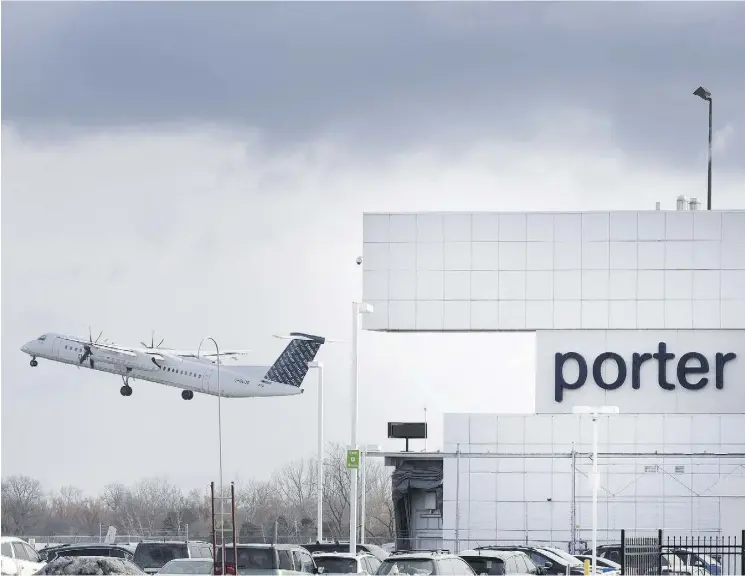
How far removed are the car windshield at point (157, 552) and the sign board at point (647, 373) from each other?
22.0 metres

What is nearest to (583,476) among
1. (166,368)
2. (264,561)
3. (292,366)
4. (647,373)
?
(647,373)

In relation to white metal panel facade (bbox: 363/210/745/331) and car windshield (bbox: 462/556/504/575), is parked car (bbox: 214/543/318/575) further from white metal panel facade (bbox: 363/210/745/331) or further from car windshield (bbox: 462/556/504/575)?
white metal panel facade (bbox: 363/210/745/331)

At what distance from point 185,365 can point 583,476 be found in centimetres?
6233

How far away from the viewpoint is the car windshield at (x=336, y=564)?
36.3m

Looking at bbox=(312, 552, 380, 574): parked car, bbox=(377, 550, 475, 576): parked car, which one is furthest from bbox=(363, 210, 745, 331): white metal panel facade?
bbox=(377, 550, 475, 576): parked car

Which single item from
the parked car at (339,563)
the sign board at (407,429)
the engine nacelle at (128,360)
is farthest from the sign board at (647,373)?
the engine nacelle at (128,360)

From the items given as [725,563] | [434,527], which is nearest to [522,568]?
[725,563]

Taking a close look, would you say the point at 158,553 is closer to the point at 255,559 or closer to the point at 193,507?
the point at 255,559

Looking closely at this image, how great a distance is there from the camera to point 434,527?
62.2 meters

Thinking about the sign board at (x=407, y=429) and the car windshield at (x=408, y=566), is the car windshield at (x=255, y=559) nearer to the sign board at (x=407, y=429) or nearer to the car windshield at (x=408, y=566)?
the car windshield at (x=408, y=566)

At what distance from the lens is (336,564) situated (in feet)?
120

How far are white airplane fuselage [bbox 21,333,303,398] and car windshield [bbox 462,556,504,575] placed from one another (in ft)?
244

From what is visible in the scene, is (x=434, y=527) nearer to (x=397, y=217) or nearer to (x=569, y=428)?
(x=569, y=428)

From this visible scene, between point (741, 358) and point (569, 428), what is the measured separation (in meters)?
7.52
